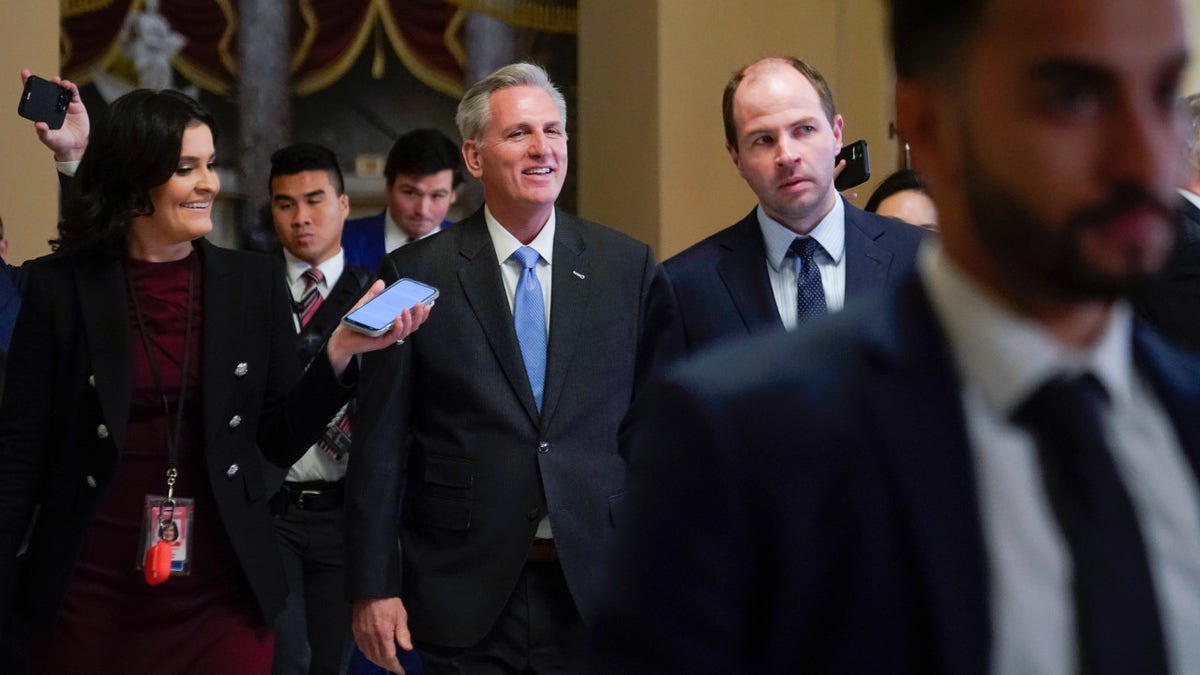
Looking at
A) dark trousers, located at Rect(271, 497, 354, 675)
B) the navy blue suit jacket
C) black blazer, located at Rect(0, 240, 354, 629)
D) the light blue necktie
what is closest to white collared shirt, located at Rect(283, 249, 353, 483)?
dark trousers, located at Rect(271, 497, 354, 675)

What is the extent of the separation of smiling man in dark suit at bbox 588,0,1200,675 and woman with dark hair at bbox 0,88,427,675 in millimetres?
2371

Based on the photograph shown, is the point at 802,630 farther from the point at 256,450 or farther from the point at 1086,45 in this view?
the point at 256,450

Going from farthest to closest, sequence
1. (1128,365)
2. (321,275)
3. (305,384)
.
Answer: (321,275) → (305,384) → (1128,365)

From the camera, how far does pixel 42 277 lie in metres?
3.59

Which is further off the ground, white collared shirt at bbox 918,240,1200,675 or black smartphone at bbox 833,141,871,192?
black smartphone at bbox 833,141,871,192

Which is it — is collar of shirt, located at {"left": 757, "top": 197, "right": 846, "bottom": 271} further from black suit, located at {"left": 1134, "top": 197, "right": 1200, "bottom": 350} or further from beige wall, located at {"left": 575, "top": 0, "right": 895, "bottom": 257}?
beige wall, located at {"left": 575, "top": 0, "right": 895, "bottom": 257}

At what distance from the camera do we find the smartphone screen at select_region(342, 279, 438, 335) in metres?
3.34

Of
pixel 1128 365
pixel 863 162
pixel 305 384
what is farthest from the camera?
pixel 863 162

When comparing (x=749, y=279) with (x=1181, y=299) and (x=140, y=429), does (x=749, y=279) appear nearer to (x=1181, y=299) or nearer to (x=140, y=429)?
(x=1181, y=299)

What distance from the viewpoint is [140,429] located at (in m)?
3.53

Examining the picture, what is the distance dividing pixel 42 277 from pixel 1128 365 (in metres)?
2.98

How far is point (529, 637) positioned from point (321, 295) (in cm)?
231

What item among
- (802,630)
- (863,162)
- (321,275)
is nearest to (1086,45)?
(802,630)

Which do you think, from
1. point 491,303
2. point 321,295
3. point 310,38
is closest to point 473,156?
point 491,303
